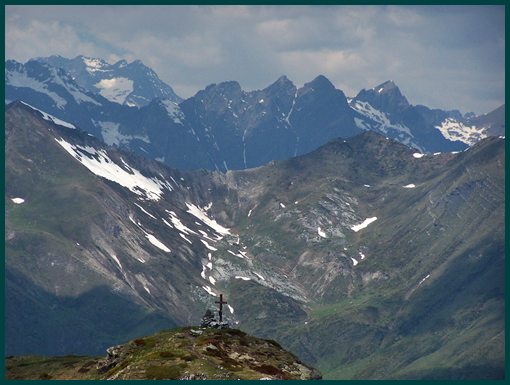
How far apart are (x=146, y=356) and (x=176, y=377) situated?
63.4ft

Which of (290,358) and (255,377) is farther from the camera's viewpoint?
(290,358)

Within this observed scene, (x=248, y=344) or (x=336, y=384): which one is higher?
(x=248, y=344)

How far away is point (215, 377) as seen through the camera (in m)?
152

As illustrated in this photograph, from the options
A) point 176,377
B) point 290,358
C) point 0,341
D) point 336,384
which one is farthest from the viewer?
point 290,358

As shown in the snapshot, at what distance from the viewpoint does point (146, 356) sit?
558 ft

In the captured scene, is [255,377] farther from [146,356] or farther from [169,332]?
[169,332]

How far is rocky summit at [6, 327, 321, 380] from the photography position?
15525 centimetres

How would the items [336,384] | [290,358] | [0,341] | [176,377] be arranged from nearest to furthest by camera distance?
[336,384]
[176,377]
[0,341]
[290,358]

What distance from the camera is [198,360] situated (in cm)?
16125

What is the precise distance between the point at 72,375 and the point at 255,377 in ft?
200

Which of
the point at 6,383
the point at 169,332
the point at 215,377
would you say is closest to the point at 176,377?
the point at 215,377

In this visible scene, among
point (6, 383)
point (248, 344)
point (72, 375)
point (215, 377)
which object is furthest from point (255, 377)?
point (72, 375)

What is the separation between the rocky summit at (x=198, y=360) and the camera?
155250 millimetres

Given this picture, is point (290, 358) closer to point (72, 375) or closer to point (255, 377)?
point (255, 377)
